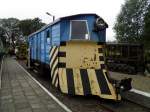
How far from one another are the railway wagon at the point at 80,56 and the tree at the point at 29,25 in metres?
75.4

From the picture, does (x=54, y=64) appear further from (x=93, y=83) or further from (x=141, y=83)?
(x=141, y=83)

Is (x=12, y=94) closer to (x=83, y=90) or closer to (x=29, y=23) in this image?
(x=83, y=90)

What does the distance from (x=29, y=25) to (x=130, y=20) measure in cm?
3593

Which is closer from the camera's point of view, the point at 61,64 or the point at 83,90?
the point at 83,90

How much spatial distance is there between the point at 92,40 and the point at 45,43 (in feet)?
14.8

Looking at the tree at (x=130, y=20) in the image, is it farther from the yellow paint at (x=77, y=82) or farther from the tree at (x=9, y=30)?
the yellow paint at (x=77, y=82)

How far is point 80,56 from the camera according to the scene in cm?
1339

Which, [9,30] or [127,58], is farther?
[9,30]

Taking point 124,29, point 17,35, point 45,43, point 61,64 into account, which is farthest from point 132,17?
point 61,64

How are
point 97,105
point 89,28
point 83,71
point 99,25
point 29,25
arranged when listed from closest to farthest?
point 97,105 < point 83,71 < point 99,25 < point 89,28 < point 29,25

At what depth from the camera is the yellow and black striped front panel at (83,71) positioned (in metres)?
11.8

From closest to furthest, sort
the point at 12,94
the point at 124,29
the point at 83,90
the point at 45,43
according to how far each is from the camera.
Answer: the point at 83,90, the point at 12,94, the point at 45,43, the point at 124,29

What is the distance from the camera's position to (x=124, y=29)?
6506 cm

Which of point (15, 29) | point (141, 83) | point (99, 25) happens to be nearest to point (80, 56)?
point (99, 25)
